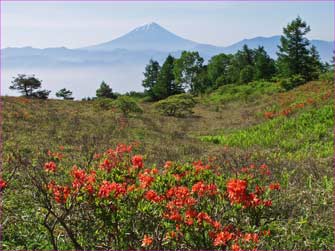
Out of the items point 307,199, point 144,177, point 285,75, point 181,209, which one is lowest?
point 307,199

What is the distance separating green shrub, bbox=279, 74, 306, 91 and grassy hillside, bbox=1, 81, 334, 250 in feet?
33.8

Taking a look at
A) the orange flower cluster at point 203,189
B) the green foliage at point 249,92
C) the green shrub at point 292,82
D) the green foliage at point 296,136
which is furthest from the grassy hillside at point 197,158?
the green shrub at point 292,82

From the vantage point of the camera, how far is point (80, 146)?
1317cm

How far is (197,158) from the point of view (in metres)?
13.2

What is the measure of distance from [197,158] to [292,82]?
29395 millimetres

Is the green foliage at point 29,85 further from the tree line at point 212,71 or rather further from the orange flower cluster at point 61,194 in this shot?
the orange flower cluster at point 61,194

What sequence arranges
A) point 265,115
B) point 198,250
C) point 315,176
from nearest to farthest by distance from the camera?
point 198,250 → point 315,176 → point 265,115

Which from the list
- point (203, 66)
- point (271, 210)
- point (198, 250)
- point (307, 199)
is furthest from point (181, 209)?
point (203, 66)

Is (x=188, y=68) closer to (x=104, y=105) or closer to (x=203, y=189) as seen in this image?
(x=104, y=105)

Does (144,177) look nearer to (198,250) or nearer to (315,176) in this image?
(198,250)

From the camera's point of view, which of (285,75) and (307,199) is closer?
(307,199)

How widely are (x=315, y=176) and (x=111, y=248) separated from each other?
6.71 metres

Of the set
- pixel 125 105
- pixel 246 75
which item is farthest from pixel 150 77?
pixel 125 105

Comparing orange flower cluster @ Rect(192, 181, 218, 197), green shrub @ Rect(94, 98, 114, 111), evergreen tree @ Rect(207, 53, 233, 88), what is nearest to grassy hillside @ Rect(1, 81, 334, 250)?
orange flower cluster @ Rect(192, 181, 218, 197)
